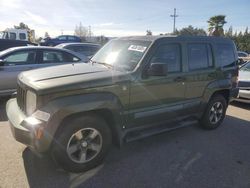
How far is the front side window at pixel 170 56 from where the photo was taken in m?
4.31

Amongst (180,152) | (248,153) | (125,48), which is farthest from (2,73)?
(248,153)

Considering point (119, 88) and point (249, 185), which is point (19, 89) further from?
point (249, 185)

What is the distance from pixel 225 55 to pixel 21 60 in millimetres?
5311

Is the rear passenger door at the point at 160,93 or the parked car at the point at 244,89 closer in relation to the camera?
the rear passenger door at the point at 160,93

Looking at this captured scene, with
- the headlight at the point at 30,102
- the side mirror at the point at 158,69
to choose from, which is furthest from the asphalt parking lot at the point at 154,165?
the side mirror at the point at 158,69

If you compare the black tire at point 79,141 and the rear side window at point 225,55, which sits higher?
the rear side window at point 225,55

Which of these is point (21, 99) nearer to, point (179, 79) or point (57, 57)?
point (179, 79)

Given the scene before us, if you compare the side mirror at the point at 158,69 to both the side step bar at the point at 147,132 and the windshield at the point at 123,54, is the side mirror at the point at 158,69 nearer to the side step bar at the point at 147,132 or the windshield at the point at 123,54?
the windshield at the point at 123,54

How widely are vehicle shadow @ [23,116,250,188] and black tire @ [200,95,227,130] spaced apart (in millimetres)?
226

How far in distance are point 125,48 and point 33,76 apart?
161 centimetres

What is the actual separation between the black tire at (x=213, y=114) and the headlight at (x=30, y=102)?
3564 millimetres

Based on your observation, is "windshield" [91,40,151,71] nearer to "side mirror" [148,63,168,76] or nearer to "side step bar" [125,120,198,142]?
"side mirror" [148,63,168,76]

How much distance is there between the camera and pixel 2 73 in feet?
22.6

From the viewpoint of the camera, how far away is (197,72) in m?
4.93
